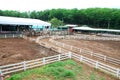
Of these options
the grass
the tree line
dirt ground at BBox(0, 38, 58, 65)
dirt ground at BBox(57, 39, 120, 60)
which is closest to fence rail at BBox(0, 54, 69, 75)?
the grass

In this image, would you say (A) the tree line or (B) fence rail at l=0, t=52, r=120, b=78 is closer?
(B) fence rail at l=0, t=52, r=120, b=78

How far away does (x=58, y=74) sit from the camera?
12.2 meters

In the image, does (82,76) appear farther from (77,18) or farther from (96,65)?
(77,18)

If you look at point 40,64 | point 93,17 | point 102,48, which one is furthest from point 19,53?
point 93,17

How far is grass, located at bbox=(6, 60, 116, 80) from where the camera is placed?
11.3m

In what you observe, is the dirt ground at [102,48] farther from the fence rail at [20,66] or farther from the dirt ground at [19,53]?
the fence rail at [20,66]

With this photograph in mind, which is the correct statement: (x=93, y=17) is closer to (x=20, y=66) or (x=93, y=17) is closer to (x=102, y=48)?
(x=102, y=48)

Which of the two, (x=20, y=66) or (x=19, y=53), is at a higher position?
(x=20, y=66)

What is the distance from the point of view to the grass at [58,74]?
11348 millimetres

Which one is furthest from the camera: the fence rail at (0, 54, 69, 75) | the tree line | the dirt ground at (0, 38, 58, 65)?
the tree line

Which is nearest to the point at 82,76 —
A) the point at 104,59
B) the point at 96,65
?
the point at 96,65

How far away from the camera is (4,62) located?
1407 cm

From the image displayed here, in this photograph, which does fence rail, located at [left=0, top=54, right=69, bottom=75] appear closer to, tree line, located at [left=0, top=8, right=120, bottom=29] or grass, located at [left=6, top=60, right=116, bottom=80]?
grass, located at [left=6, top=60, right=116, bottom=80]

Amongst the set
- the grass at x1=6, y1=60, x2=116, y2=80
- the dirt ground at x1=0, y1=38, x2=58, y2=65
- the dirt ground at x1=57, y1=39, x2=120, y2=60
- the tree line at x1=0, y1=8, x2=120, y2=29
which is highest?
the tree line at x1=0, y1=8, x2=120, y2=29
